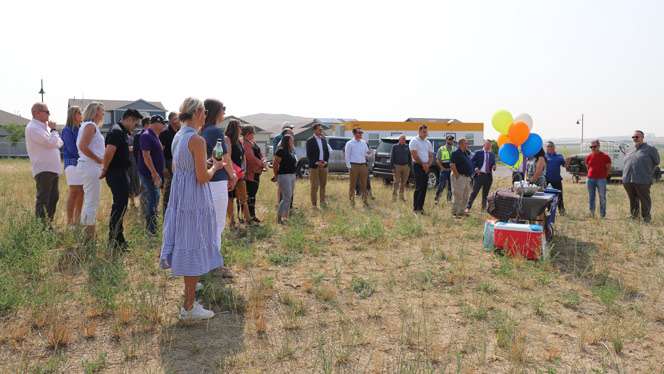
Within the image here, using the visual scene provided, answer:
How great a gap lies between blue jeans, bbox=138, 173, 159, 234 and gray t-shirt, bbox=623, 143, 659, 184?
8694 millimetres

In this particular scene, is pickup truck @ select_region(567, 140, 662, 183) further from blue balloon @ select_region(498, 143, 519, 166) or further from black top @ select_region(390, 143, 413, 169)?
blue balloon @ select_region(498, 143, 519, 166)

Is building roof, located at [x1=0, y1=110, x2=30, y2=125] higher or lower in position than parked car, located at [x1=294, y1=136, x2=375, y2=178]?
higher

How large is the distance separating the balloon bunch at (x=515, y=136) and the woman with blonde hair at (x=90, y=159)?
5.98m

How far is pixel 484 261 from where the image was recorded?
18.3 ft

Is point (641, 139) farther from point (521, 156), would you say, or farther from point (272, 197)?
point (272, 197)

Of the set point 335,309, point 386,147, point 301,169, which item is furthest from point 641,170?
point 301,169

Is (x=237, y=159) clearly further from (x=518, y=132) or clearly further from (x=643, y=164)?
(x=643, y=164)

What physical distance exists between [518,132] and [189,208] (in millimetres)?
5405

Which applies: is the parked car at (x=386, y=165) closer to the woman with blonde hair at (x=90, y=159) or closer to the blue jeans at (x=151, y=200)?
the blue jeans at (x=151, y=200)

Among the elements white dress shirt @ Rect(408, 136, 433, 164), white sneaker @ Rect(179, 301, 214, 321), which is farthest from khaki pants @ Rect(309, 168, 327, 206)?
white sneaker @ Rect(179, 301, 214, 321)

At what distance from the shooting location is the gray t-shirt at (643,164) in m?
8.16

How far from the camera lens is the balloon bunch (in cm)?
677

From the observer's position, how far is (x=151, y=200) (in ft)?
20.0

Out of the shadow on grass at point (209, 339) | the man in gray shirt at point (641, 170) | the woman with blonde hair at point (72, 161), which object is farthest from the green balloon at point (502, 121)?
the woman with blonde hair at point (72, 161)
